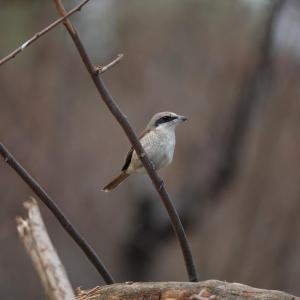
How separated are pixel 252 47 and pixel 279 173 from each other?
5.35ft

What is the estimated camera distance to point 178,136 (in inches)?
387

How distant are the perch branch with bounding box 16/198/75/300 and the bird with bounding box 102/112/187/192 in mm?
2851

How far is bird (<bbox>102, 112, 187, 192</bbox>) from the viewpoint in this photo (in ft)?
16.2

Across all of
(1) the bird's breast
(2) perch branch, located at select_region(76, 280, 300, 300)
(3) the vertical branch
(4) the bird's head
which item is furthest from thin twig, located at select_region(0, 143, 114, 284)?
(3) the vertical branch

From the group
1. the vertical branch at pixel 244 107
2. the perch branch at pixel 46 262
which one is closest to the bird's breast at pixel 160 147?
the perch branch at pixel 46 262

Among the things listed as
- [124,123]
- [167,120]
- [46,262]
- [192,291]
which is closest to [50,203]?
[124,123]

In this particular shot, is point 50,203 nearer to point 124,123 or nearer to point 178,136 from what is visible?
point 124,123

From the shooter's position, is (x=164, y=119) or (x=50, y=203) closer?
(x=50, y=203)

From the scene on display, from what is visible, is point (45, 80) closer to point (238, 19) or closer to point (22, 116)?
point (22, 116)

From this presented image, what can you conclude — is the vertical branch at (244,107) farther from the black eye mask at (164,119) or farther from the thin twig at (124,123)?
the thin twig at (124,123)

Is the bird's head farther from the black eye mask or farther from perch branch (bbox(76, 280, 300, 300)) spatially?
perch branch (bbox(76, 280, 300, 300))

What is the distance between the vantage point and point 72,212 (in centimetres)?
973

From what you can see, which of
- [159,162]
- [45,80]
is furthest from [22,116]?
[159,162]

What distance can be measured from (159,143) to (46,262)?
3.05 m
